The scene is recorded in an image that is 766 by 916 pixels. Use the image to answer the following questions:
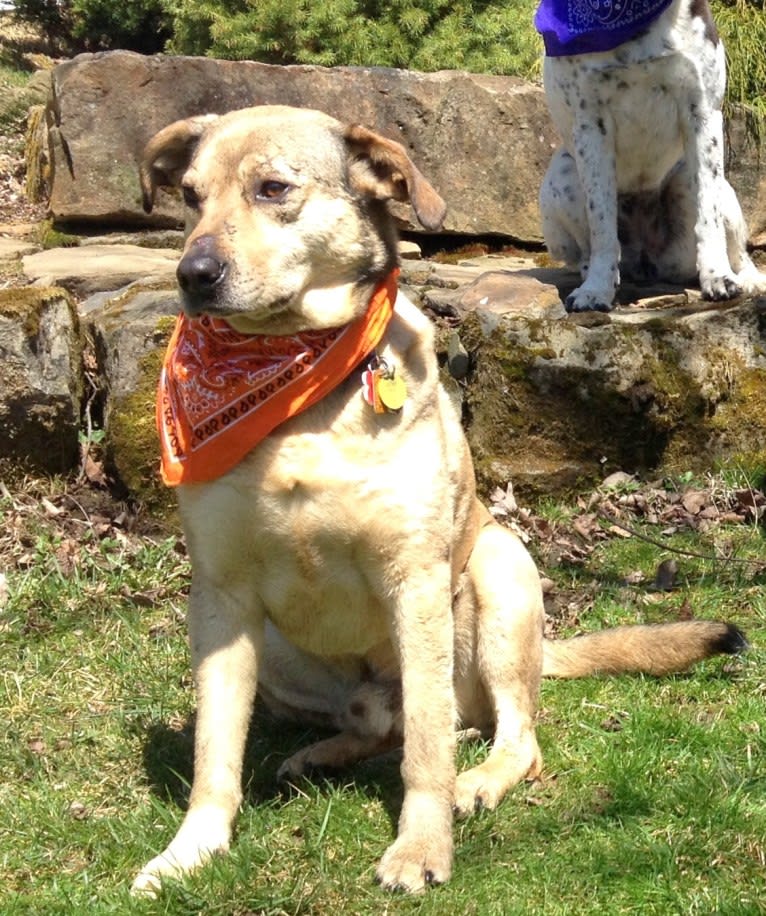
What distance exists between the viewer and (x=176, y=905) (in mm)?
2840

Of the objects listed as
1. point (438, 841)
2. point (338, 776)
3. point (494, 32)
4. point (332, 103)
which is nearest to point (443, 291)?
point (332, 103)

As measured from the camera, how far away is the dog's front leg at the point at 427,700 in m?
3.09

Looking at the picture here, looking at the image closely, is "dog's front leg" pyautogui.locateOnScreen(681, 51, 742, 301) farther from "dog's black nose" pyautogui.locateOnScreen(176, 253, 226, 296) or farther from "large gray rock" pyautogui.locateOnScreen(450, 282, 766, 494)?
"dog's black nose" pyautogui.locateOnScreen(176, 253, 226, 296)

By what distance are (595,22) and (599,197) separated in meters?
0.82

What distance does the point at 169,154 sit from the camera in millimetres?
3537

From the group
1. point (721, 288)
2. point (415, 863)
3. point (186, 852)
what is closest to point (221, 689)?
point (186, 852)

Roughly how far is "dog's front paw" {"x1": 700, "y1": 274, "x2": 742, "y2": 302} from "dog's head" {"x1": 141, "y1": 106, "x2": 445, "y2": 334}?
3047 mm

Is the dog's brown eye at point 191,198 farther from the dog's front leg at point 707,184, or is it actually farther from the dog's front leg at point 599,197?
the dog's front leg at point 707,184

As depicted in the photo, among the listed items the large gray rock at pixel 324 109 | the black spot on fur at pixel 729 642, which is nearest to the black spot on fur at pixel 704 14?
the large gray rock at pixel 324 109

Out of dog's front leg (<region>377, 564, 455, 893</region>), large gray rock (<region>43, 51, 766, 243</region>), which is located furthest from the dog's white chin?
large gray rock (<region>43, 51, 766, 243</region>)

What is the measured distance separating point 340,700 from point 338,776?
9.4 inches

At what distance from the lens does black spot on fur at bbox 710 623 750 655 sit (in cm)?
375

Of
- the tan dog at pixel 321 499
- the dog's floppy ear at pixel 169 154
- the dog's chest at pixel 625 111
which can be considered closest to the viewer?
the tan dog at pixel 321 499

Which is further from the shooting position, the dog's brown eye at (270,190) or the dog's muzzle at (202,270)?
the dog's brown eye at (270,190)
